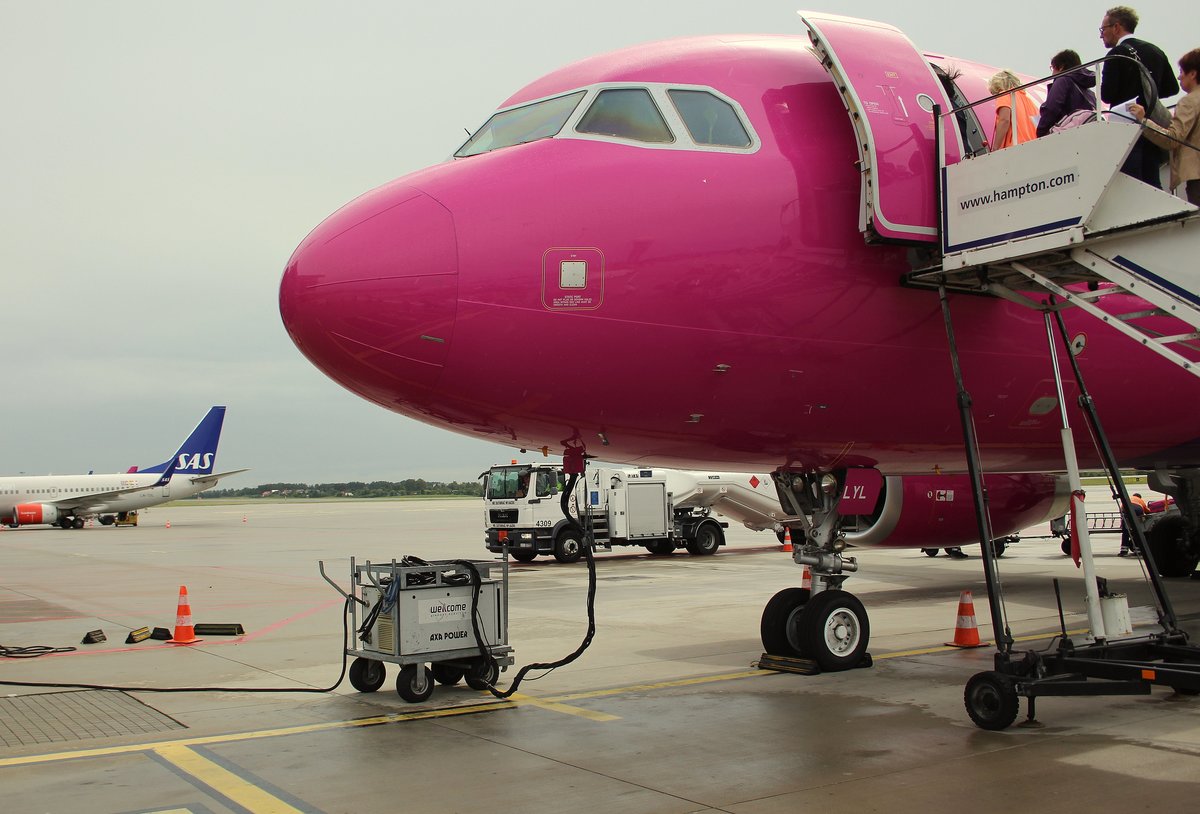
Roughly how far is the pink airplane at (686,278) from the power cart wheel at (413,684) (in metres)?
2.34

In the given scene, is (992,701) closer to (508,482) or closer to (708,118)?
(708,118)

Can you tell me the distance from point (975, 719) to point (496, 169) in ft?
16.7

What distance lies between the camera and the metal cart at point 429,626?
8883mm

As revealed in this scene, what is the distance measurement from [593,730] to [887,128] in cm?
488

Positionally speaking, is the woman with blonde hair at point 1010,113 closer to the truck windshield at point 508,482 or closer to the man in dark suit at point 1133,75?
the man in dark suit at point 1133,75

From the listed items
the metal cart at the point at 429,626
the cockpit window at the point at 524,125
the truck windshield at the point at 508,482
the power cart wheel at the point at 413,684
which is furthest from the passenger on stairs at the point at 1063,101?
the truck windshield at the point at 508,482

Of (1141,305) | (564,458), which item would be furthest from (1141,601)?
(564,458)

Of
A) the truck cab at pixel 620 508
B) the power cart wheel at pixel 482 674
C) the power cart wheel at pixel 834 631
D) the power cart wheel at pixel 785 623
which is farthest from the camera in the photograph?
the truck cab at pixel 620 508

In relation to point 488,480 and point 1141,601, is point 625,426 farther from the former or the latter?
point 488,480

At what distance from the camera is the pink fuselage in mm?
6859

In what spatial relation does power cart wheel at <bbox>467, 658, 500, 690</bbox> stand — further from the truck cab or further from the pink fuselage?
the truck cab

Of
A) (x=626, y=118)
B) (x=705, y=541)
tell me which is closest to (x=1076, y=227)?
(x=626, y=118)

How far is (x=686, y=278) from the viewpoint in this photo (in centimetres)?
733

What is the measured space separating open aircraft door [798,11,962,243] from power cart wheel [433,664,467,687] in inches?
206
